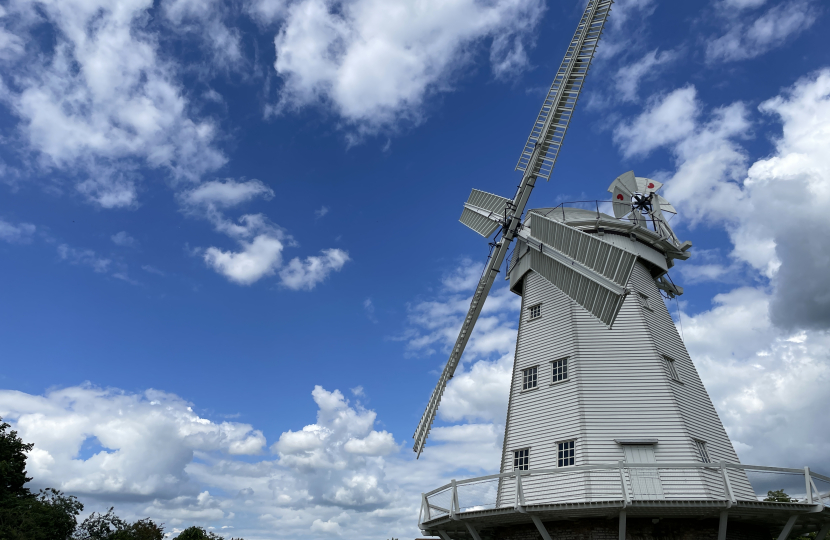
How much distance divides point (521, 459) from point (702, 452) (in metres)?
5.28

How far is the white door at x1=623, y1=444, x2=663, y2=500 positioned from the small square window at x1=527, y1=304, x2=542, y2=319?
218 inches

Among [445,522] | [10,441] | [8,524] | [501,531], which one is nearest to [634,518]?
[501,531]

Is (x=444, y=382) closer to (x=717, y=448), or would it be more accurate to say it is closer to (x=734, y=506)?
(x=717, y=448)

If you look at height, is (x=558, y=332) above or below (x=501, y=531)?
above

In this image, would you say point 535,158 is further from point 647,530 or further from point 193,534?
point 193,534

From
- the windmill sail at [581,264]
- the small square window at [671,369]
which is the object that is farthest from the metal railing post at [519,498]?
the small square window at [671,369]

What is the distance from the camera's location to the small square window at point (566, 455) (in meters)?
15.4

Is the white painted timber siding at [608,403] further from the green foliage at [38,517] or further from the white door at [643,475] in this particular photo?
the green foliage at [38,517]

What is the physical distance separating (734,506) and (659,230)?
37.2 feet

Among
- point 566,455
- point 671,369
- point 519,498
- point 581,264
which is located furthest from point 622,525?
point 581,264

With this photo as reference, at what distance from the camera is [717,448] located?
16.3m

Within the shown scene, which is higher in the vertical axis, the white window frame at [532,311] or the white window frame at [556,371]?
the white window frame at [532,311]

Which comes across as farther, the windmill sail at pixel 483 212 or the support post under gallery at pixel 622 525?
the windmill sail at pixel 483 212

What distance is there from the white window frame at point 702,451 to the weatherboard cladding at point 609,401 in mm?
169
